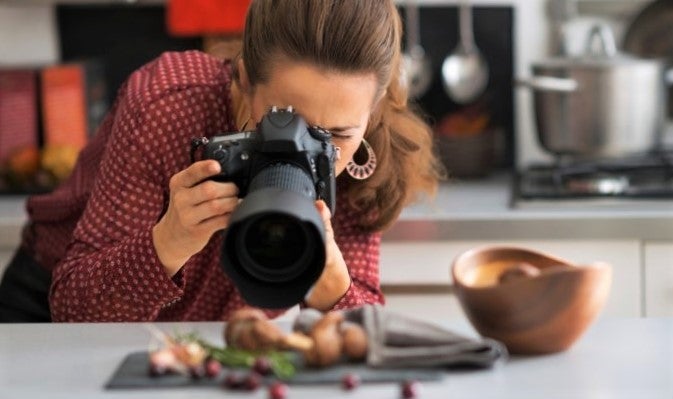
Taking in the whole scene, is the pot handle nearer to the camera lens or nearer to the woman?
the woman

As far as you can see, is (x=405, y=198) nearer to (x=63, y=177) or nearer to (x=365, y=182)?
(x=365, y=182)

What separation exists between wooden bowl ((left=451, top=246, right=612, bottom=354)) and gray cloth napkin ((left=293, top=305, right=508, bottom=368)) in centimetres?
2

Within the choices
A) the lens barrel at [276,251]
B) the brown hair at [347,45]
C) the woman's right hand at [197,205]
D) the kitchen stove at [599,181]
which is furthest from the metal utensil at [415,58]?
the lens barrel at [276,251]

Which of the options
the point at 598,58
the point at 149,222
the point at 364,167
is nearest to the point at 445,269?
the point at 598,58

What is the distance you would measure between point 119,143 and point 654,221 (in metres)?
1.00

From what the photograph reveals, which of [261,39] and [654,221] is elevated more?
[261,39]

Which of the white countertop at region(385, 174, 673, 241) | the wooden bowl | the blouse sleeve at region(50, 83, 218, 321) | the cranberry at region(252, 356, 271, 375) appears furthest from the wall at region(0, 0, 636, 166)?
the cranberry at region(252, 356, 271, 375)

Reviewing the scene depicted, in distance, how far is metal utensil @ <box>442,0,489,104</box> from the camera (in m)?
2.64

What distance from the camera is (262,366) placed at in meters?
1.15

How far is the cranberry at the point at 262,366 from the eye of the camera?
3.76 ft

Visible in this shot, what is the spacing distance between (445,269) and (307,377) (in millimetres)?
1130

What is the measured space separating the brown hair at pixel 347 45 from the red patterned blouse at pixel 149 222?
0.05 metres

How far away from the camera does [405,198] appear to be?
5.73ft

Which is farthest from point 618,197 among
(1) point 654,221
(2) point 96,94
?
(2) point 96,94
